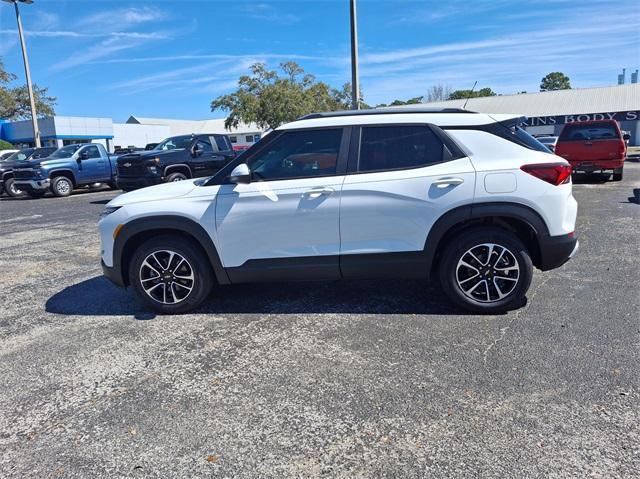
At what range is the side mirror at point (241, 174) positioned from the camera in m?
4.27

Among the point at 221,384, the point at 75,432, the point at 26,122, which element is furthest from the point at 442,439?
the point at 26,122

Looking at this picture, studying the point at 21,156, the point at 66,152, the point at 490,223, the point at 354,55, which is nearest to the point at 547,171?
the point at 490,223

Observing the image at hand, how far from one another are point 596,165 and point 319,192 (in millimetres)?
12121

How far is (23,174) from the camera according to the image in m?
16.9

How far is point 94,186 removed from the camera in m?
20.4

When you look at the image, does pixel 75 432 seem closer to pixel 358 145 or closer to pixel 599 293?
pixel 358 145

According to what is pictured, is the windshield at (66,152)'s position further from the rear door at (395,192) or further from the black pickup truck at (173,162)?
the rear door at (395,192)

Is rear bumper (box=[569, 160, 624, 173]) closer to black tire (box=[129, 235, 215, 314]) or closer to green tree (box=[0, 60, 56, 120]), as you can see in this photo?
black tire (box=[129, 235, 215, 314])

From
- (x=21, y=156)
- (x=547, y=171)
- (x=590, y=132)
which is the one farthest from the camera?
(x=21, y=156)

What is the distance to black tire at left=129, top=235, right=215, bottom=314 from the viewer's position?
4.56m

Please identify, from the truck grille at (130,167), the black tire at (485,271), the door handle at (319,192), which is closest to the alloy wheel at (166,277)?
the door handle at (319,192)

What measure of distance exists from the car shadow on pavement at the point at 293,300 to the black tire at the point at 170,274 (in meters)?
0.19

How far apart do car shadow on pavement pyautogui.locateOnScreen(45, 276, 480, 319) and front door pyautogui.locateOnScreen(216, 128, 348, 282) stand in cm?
46

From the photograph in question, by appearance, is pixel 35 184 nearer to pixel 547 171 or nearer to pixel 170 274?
pixel 170 274
